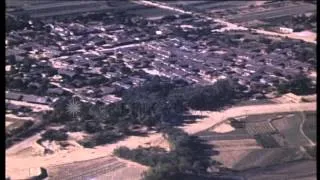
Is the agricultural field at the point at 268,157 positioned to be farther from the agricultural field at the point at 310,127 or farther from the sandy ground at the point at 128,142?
the sandy ground at the point at 128,142

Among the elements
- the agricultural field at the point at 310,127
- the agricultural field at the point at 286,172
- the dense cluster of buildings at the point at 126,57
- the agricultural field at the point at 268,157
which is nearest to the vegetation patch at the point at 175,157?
the agricultural field at the point at 268,157

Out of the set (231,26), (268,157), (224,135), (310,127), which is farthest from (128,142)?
(231,26)

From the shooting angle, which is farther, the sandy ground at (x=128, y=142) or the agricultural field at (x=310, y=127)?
the agricultural field at (x=310, y=127)

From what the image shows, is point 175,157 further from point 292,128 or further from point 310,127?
point 310,127

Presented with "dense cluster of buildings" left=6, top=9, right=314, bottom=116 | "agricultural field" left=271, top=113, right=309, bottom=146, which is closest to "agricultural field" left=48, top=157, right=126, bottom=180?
"dense cluster of buildings" left=6, top=9, right=314, bottom=116

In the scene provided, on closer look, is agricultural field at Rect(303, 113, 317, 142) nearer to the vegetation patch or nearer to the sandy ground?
the sandy ground
